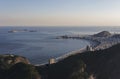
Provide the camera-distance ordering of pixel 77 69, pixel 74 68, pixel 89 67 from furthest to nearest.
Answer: pixel 89 67
pixel 74 68
pixel 77 69

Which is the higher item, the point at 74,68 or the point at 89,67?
the point at 74,68

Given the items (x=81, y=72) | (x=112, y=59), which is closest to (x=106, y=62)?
(x=112, y=59)

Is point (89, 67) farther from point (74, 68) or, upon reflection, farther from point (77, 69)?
point (77, 69)

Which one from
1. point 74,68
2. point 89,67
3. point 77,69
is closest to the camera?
point 77,69

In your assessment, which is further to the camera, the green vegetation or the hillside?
the hillside

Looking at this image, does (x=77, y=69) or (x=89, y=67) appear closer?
(x=77, y=69)

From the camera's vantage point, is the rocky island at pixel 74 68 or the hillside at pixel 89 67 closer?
the rocky island at pixel 74 68

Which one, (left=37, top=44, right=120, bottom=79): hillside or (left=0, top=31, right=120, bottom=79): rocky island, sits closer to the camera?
(left=0, top=31, right=120, bottom=79): rocky island

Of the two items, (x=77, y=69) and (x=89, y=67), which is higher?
(x=77, y=69)

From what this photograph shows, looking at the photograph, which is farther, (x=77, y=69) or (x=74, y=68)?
(x=74, y=68)

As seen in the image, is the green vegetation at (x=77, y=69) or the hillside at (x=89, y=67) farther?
the hillside at (x=89, y=67)

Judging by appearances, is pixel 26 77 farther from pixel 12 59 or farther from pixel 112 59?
pixel 12 59

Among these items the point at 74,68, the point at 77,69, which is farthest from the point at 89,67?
the point at 77,69
